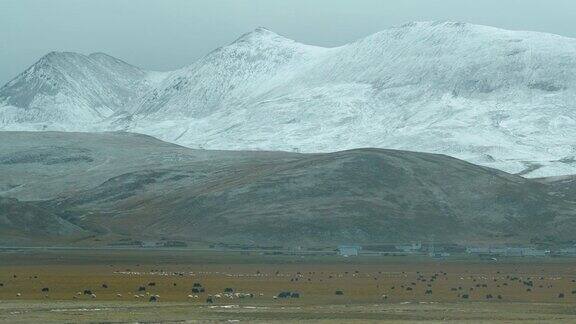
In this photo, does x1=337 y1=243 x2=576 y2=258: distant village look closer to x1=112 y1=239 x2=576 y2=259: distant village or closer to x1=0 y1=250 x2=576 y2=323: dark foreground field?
x1=112 y1=239 x2=576 y2=259: distant village

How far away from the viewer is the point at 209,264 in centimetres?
13738

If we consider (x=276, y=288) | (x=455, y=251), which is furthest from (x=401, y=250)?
(x=276, y=288)

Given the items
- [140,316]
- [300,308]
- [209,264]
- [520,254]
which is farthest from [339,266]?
[140,316]

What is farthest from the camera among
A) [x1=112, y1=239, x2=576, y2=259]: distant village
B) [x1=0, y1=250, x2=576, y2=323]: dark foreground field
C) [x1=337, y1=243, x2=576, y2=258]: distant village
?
[x1=112, y1=239, x2=576, y2=259]: distant village

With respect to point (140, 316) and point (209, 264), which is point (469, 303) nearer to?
point (140, 316)

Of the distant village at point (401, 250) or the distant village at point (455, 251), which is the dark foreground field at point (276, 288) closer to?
the distant village at point (455, 251)

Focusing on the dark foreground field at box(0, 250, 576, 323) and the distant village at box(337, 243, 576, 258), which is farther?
the distant village at box(337, 243, 576, 258)

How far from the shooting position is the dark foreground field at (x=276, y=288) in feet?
227

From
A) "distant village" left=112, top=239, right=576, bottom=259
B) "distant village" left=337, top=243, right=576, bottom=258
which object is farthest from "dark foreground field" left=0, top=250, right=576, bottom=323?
"distant village" left=112, top=239, right=576, bottom=259

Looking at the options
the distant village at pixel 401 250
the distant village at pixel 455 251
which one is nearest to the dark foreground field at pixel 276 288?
the distant village at pixel 455 251

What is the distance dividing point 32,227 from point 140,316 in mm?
134777

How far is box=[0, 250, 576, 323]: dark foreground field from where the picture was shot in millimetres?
69125

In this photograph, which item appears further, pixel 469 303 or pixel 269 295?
pixel 269 295

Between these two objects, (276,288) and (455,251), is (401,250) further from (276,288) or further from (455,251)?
(276,288)
